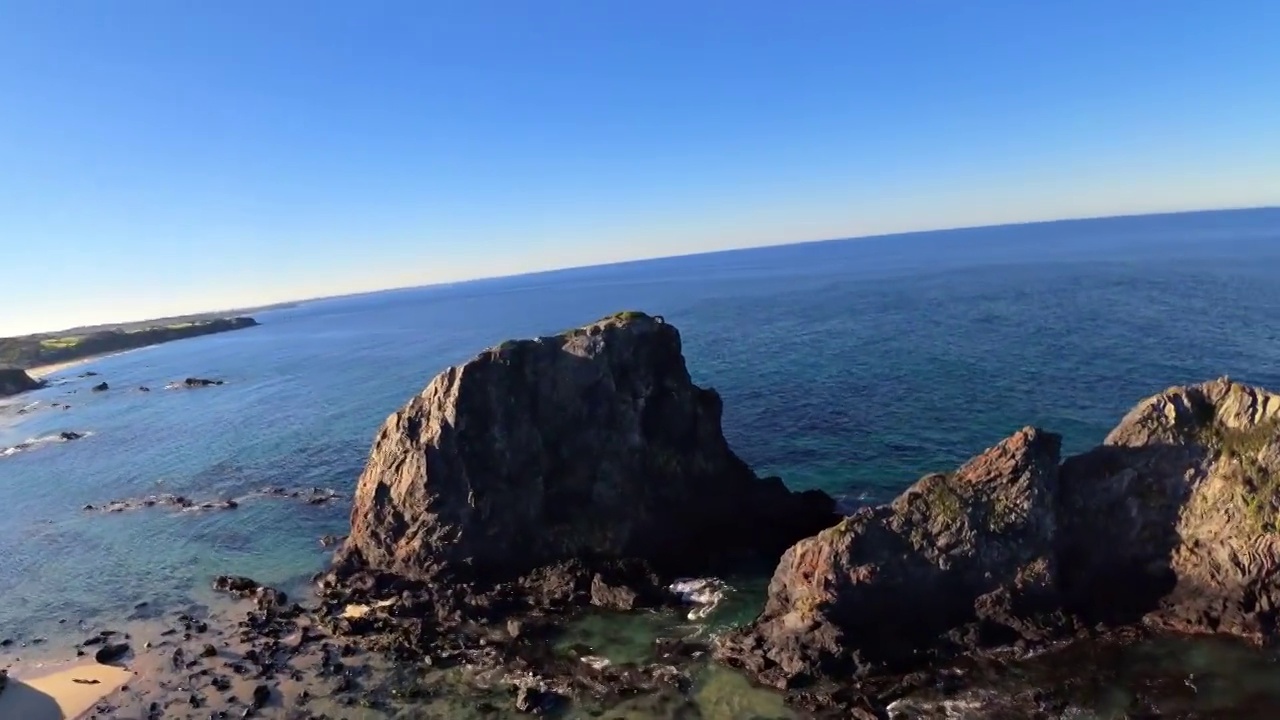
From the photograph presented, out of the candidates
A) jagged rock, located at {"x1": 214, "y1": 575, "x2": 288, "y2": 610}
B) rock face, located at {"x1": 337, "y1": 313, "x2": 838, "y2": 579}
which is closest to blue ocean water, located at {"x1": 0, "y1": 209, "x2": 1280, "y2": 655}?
jagged rock, located at {"x1": 214, "y1": 575, "x2": 288, "y2": 610}

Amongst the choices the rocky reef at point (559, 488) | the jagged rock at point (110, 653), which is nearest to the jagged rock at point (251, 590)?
the rocky reef at point (559, 488)

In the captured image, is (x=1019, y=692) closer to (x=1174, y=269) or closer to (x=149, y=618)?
(x=149, y=618)

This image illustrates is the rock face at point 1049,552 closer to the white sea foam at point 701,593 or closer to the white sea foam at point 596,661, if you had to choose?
the white sea foam at point 701,593

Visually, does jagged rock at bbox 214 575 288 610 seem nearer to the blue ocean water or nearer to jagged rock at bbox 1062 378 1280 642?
the blue ocean water

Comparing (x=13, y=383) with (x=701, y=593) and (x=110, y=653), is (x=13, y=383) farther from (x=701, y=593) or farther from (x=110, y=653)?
(x=701, y=593)

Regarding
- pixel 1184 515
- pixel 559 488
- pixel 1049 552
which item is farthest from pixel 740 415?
pixel 1184 515

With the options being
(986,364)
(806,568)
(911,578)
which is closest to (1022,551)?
(911,578)
